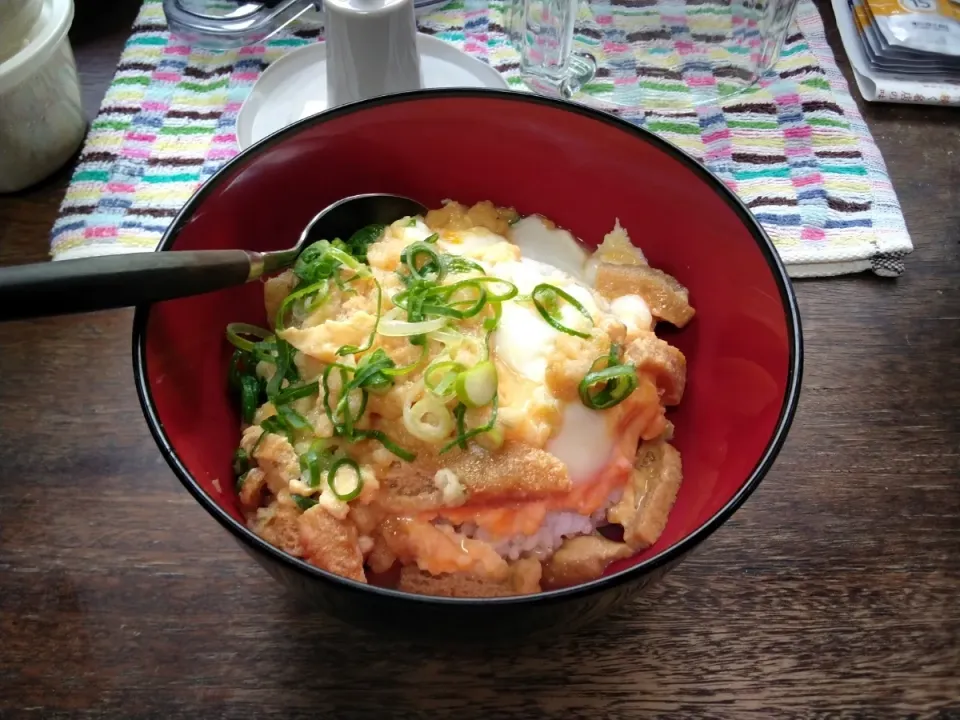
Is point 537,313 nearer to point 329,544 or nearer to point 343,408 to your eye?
point 343,408

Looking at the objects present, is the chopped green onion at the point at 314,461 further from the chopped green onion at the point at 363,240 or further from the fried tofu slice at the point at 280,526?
the chopped green onion at the point at 363,240

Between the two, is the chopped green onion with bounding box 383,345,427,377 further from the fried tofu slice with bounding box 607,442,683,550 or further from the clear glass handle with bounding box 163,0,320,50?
the clear glass handle with bounding box 163,0,320,50

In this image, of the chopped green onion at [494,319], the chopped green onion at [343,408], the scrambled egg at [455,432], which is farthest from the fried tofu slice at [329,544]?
the chopped green onion at [494,319]

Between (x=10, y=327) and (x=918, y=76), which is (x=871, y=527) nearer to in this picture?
(x=918, y=76)

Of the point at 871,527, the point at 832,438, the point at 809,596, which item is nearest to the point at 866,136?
the point at 832,438

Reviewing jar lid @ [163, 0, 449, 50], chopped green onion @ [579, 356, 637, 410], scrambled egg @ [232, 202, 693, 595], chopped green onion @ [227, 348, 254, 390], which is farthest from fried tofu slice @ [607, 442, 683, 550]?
jar lid @ [163, 0, 449, 50]

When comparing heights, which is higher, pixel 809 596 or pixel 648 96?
pixel 648 96

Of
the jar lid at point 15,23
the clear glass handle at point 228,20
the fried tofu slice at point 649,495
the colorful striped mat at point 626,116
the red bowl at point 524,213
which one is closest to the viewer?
the red bowl at point 524,213
